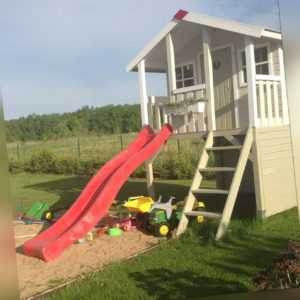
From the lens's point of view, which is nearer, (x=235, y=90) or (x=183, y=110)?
(x=183, y=110)

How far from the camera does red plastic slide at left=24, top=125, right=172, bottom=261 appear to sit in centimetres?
454

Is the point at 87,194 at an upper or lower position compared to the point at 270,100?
lower

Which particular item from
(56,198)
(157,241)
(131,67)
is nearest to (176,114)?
(131,67)

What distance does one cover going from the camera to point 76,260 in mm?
4402

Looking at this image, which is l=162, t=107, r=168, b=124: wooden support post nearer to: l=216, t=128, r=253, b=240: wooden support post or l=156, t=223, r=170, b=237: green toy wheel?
l=216, t=128, r=253, b=240: wooden support post

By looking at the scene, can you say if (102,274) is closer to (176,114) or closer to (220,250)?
(220,250)

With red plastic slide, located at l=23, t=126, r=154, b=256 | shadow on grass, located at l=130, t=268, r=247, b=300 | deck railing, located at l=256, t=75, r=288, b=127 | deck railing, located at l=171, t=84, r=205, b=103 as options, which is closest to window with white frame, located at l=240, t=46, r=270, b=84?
deck railing, located at l=256, t=75, r=288, b=127

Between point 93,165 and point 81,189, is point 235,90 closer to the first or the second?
point 81,189

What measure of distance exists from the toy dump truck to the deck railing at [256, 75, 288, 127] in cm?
159

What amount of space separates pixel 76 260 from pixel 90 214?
26.0 inches

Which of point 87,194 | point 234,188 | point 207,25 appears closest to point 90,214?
point 87,194

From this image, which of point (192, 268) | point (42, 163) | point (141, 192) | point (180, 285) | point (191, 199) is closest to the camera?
point (180, 285)

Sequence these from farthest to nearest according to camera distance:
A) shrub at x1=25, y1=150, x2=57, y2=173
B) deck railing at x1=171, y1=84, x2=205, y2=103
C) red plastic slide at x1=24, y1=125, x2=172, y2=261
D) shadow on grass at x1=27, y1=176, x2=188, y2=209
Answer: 1. shrub at x1=25, y1=150, x2=57, y2=173
2. shadow on grass at x1=27, y1=176, x2=188, y2=209
3. deck railing at x1=171, y1=84, x2=205, y2=103
4. red plastic slide at x1=24, y1=125, x2=172, y2=261

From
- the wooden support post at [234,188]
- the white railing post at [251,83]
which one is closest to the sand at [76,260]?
the wooden support post at [234,188]
